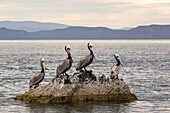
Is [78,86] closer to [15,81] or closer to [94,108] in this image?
[94,108]

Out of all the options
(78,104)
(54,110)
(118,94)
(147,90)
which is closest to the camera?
(54,110)

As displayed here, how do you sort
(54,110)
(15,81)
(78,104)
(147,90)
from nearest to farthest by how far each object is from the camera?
(54,110), (78,104), (147,90), (15,81)

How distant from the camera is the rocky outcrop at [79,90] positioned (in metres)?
23.6

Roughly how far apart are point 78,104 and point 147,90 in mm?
10605

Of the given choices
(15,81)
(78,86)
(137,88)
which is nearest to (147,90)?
(137,88)

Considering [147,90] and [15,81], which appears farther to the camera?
[15,81]

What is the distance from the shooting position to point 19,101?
80.3 ft

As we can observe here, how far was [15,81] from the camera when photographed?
3788cm

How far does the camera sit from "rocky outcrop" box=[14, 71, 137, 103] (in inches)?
929

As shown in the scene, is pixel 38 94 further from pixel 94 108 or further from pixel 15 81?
pixel 15 81

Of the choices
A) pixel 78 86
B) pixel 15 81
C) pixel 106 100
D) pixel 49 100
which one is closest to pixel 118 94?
pixel 106 100

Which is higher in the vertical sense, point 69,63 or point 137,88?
point 69,63

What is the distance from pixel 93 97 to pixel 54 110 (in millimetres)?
3773

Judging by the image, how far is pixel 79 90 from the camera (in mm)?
23953
